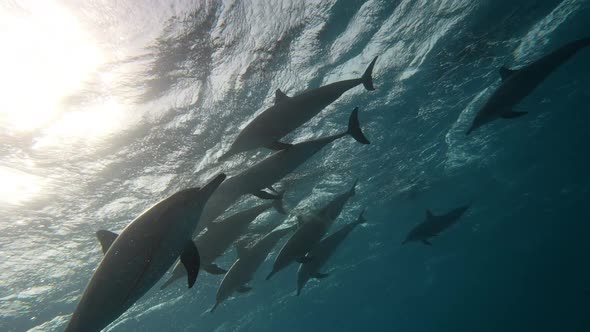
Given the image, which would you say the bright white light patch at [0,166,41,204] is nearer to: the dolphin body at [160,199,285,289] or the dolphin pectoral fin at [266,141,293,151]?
the dolphin body at [160,199,285,289]

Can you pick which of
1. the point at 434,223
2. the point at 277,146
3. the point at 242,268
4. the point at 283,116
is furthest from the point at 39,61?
the point at 434,223

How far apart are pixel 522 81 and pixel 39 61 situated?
9789 millimetres

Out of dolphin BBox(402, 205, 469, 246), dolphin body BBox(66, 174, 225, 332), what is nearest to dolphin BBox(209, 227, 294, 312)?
dolphin body BBox(66, 174, 225, 332)

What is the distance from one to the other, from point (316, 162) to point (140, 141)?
748 cm

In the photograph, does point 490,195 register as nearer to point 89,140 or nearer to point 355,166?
point 355,166

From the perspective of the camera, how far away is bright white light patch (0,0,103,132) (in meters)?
6.18

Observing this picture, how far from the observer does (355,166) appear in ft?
54.2

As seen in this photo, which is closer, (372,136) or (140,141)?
(140,141)

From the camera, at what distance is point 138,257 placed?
106 inches

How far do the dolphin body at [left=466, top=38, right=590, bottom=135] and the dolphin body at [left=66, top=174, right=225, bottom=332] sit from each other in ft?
18.5

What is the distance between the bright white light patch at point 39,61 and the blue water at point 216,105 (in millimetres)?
30

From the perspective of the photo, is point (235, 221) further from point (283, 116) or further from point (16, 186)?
point (16, 186)

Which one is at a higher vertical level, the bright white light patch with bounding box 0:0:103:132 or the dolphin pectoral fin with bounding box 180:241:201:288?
the bright white light patch with bounding box 0:0:103:132

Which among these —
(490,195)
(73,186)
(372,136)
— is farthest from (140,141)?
(490,195)
